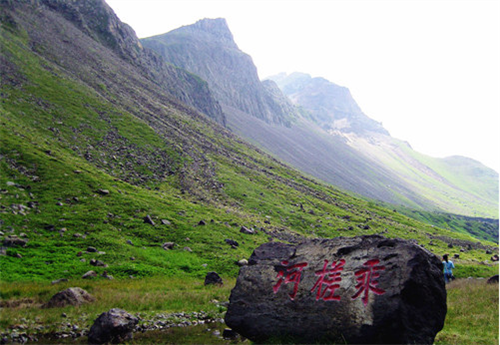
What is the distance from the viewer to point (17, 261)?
83.7 feet

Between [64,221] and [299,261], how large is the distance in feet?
86.1

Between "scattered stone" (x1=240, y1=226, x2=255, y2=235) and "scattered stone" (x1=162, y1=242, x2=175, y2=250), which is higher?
"scattered stone" (x1=240, y1=226, x2=255, y2=235)

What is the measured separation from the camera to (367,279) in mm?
14633

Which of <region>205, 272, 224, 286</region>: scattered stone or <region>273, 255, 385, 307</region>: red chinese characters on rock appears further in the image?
<region>205, 272, 224, 286</region>: scattered stone

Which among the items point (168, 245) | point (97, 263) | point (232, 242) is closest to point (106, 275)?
point (97, 263)

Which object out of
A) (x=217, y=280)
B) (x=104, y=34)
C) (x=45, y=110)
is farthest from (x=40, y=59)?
(x=217, y=280)

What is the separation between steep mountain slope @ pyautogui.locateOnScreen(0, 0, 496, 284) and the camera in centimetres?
3045

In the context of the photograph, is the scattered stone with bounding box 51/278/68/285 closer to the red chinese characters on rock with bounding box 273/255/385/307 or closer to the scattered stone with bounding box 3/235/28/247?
the scattered stone with bounding box 3/235/28/247

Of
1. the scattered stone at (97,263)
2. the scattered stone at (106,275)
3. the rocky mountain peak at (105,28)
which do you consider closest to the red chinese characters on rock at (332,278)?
the scattered stone at (106,275)

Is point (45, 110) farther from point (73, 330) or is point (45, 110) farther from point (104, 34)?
point (104, 34)

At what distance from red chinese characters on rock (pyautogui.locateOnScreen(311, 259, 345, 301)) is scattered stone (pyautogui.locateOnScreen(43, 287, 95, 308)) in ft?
45.9

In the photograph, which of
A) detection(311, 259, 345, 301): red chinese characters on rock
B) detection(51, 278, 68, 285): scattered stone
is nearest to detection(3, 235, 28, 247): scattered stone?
detection(51, 278, 68, 285): scattered stone

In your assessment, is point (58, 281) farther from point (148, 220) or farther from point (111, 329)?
point (148, 220)

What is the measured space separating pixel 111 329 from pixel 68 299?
5.69 meters
